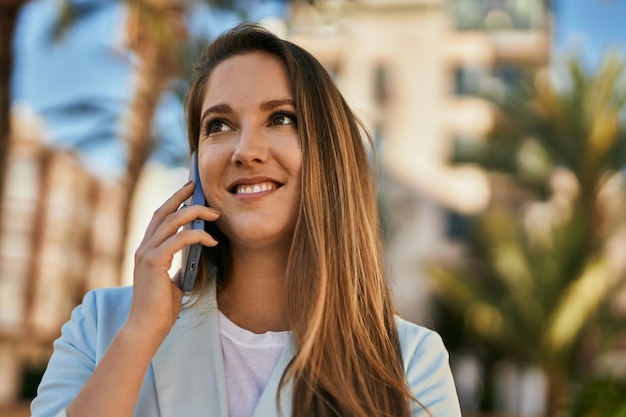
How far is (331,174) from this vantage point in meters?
2.14

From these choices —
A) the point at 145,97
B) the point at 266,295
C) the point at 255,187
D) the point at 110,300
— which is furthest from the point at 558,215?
the point at 110,300

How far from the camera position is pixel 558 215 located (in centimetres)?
1912

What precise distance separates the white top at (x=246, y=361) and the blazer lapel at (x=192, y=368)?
0.05 m

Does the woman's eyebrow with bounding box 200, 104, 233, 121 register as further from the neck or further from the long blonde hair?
the neck

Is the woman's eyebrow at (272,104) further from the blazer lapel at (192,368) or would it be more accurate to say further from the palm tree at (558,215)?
the palm tree at (558,215)

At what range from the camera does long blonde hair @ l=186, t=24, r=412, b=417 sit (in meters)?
1.93

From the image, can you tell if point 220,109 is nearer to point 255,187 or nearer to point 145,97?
point 255,187

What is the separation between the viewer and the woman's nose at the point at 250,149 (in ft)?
6.70

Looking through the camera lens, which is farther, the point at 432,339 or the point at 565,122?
the point at 565,122

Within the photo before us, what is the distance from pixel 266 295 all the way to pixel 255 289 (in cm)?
3

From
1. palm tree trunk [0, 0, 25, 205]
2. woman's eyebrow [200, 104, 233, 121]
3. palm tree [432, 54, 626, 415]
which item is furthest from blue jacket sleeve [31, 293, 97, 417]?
palm tree [432, 54, 626, 415]

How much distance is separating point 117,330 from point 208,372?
9.0 inches

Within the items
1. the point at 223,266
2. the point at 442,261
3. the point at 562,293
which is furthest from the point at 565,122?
the point at 223,266

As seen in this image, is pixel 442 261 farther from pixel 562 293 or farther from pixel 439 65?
pixel 562 293
